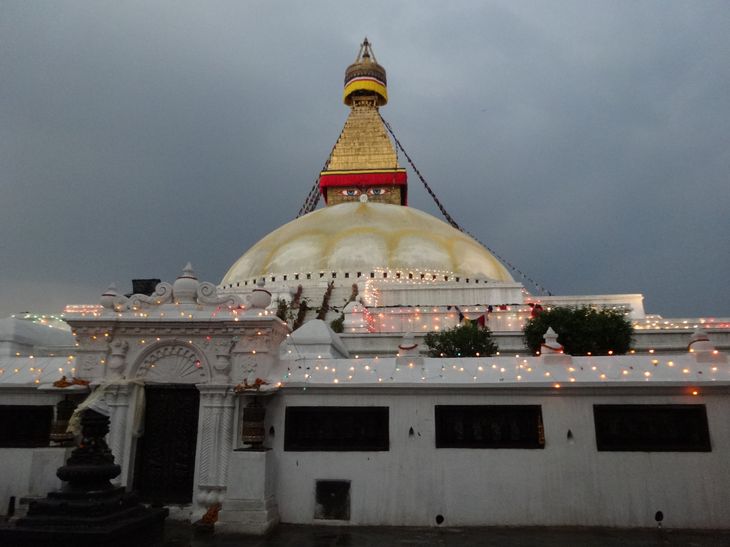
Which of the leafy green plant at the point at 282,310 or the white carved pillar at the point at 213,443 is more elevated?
the leafy green plant at the point at 282,310

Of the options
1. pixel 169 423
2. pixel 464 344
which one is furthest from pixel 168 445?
pixel 464 344

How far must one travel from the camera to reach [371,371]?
965 cm

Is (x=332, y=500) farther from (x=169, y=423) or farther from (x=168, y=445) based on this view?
(x=169, y=423)

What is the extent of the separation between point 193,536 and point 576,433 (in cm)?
688

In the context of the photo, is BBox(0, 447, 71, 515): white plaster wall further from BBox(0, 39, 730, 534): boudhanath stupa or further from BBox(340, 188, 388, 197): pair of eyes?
BBox(340, 188, 388, 197): pair of eyes

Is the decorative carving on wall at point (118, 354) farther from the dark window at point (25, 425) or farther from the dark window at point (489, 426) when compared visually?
the dark window at point (489, 426)

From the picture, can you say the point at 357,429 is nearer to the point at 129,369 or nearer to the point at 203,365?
the point at 203,365

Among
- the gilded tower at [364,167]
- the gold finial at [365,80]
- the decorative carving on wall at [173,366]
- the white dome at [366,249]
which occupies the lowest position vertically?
the decorative carving on wall at [173,366]

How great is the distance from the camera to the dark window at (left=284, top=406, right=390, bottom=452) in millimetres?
9156

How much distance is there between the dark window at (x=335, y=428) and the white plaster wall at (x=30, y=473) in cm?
447

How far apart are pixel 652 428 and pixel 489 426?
2877mm

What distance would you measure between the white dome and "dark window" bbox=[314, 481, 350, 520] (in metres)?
21.6

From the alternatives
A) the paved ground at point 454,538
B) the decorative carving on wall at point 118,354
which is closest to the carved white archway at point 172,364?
the decorative carving on wall at point 118,354

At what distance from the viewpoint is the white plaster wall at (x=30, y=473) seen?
927 centimetres
